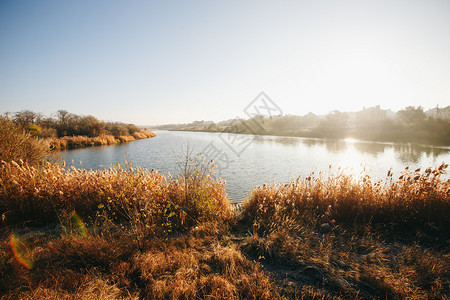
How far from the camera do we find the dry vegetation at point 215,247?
9.12 feet

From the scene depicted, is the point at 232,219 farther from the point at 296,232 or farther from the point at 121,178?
the point at 121,178

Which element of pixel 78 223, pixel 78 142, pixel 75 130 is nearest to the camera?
pixel 78 223

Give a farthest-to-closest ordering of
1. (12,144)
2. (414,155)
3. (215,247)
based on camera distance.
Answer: (414,155) → (12,144) → (215,247)

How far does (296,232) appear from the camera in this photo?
4.60m

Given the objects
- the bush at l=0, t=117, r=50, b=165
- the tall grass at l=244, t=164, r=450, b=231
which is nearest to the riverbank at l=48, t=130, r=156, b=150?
the bush at l=0, t=117, r=50, b=165

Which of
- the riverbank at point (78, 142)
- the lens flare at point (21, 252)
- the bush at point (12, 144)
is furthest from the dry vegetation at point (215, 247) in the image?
the riverbank at point (78, 142)

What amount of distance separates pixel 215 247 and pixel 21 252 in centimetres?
358

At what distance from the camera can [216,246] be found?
394 cm

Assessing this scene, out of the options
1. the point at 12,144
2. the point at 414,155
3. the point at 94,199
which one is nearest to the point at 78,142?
the point at 12,144

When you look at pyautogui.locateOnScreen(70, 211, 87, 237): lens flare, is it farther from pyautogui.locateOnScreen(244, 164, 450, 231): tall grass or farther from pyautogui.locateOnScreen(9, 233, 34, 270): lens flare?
pyautogui.locateOnScreen(244, 164, 450, 231): tall grass

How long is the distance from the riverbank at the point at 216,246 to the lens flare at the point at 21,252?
17 mm

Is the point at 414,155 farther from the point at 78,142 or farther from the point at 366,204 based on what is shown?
the point at 78,142

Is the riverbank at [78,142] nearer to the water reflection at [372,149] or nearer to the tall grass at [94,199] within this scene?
the tall grass at [94,199]

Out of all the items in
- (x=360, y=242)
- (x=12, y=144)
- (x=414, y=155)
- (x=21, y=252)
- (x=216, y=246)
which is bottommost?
(x=414, y=155)
